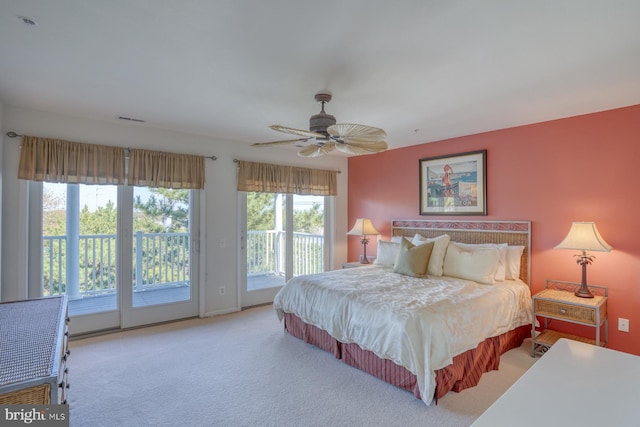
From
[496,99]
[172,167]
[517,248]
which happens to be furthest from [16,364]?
[517,248]

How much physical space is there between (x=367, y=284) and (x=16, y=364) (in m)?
2.64

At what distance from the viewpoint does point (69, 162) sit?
3344mm

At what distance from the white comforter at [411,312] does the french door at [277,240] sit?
1317 mm

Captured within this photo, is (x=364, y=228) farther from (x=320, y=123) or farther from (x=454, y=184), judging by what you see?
(x=320, y=123)

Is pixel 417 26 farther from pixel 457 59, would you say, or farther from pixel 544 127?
pixel 544 127

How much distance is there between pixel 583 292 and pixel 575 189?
1079 mm

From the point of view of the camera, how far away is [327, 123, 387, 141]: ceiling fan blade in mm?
2270

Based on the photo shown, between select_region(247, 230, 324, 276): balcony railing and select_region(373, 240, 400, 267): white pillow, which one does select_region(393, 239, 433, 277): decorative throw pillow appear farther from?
select_region(247, 230, 324, 276): balcony railing

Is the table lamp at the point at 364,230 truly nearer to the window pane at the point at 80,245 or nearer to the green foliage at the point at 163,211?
the green foliage at the point at 163,211

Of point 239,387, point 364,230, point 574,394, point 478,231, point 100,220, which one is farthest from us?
point 364,230

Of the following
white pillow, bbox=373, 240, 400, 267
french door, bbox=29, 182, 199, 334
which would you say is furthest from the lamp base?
french door, bbox=29, 182, 199, 334

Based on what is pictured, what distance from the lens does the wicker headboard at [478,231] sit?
367 centimetres

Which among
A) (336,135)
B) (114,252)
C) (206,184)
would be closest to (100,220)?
(114,252)

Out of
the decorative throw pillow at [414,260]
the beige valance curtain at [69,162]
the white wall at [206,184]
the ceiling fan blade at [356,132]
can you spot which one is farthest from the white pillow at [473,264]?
the beige valance curtain at [69,162]
